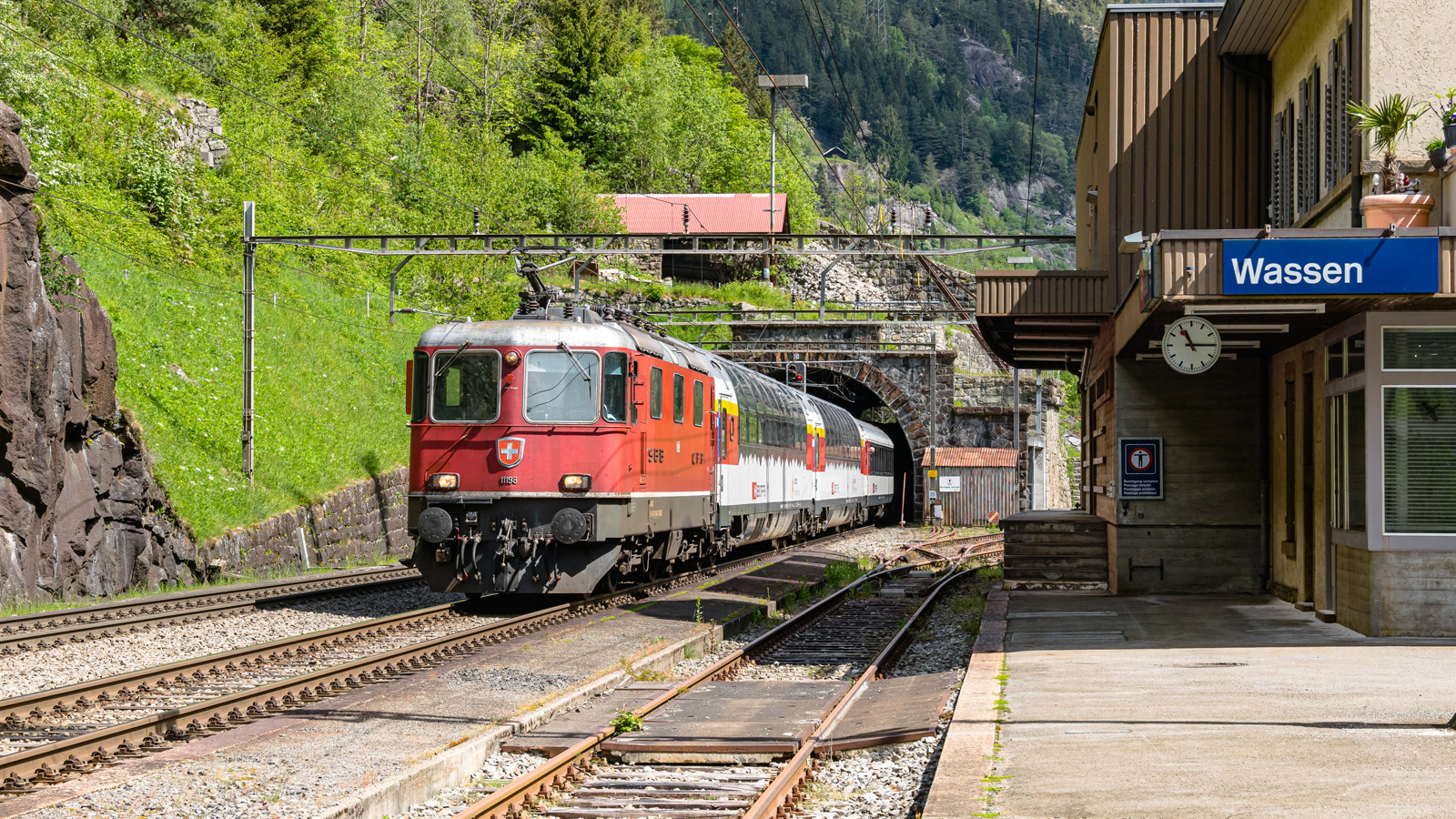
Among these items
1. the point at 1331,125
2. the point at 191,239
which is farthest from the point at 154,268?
the point at 1331,125

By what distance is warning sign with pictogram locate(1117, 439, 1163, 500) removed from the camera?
16.4 meters

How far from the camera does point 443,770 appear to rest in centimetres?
704

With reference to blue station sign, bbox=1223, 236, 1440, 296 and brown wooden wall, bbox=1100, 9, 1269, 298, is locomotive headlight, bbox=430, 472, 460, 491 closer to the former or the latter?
brown wooden wall, bbox=1100, 9, 1269, 298

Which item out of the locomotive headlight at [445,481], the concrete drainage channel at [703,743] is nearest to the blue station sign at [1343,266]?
the concrete drainage channel at [703,743]

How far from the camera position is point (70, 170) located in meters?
25.3

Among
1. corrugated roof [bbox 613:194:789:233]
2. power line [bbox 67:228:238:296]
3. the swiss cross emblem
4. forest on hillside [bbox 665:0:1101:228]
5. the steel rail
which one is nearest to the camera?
the steel rail

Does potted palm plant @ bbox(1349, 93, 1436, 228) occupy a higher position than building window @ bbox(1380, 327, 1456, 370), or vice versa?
potted palm plant @ bbox(1349, 93, 1436, 228)

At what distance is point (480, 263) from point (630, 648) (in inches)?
1081

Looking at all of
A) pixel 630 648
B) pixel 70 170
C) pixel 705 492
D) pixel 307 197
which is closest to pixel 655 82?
pixel 307 197

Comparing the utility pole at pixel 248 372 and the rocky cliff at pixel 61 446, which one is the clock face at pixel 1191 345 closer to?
the rocky cliff at pixel 61 446

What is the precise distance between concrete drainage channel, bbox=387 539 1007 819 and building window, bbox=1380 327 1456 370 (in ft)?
15.1

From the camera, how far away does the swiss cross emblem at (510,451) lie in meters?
14.7

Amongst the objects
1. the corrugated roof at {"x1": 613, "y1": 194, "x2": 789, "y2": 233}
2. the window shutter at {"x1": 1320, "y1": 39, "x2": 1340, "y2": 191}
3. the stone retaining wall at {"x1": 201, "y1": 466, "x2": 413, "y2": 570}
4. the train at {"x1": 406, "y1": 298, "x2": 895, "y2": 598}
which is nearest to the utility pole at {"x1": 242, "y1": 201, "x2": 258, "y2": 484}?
the stone retaining wall at {"x1": 201, "y1": 466, "x2": 413, "y2": 570}

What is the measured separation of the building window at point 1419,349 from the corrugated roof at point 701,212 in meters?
49.1
